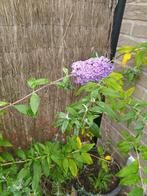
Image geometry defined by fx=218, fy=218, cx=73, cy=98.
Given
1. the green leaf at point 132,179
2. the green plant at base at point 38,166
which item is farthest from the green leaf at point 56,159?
the green leaf at point 132,179

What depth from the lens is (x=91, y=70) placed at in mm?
997

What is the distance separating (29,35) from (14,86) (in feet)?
1.19

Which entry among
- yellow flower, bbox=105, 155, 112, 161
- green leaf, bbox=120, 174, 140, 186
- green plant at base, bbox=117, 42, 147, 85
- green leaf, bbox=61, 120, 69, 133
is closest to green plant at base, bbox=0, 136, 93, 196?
green leaf, bbox=61, 120, 69, 133

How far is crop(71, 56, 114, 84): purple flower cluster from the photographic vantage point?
993 mm

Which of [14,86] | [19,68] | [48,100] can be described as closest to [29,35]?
[19,68]

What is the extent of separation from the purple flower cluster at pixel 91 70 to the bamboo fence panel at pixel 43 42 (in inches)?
21.4

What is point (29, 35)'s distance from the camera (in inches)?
55.0

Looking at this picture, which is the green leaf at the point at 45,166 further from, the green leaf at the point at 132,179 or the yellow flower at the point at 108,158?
the yellow flower at the point at 108,158

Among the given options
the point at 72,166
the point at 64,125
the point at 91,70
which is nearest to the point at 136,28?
the point at 91,70

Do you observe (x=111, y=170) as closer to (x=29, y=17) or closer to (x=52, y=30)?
(x=52, y=30)

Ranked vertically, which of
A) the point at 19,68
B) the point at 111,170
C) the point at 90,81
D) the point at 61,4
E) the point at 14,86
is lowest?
the point at 111,170

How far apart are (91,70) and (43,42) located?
1.95ft

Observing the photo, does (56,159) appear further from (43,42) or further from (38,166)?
(43,42)

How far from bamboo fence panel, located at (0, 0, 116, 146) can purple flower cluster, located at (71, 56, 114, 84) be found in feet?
1.79
